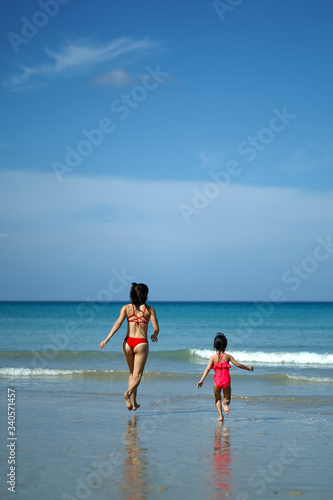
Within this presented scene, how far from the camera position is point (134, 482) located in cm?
504

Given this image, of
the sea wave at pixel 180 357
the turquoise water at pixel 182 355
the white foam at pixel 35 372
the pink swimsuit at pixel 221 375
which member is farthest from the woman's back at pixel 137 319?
the sea wave at pixel 180 357

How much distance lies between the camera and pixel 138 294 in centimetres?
823

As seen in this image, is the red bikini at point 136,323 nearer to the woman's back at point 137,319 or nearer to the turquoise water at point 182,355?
the woman's back at point 137,319

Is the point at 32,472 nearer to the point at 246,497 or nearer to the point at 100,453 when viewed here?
the point at 100,453

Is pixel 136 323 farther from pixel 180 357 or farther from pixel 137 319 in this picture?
pixel 180 357

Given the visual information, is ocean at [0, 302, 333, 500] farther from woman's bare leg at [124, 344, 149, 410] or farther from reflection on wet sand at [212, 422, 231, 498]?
woman's bare leg at [124, 344, 149, 410]

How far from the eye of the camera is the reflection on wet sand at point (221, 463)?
488 cm

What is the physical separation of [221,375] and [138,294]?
169 cm

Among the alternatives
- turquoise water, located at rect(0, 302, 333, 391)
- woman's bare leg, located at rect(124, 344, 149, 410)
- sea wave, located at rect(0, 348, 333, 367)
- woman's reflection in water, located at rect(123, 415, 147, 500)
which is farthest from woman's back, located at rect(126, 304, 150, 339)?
sea wave, located at rect(0, 348, 333, 367)

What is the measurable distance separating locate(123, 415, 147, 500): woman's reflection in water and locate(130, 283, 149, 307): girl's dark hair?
71.3 inches

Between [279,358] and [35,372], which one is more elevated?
[279,358]

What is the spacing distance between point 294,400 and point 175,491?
22.2 ft

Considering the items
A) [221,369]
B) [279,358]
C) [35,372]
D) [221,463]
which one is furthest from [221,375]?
[279,358]

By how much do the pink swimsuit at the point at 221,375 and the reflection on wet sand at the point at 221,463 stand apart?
2.10ft
